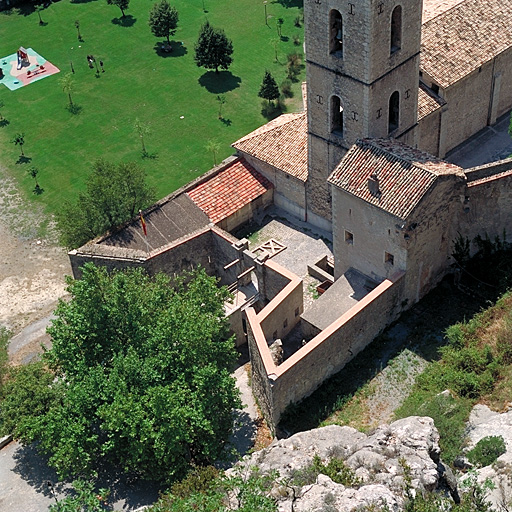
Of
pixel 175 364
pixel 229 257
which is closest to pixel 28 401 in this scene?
pixel 175 364

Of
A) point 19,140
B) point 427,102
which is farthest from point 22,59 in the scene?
point 427,102

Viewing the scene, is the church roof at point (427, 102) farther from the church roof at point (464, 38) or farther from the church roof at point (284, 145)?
the church roof at point (284, 145)

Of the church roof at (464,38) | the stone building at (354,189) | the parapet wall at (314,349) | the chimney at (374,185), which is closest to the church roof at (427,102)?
the stone building at (354,189)

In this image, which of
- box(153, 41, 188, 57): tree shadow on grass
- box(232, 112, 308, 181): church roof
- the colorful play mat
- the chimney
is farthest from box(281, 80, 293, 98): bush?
the chimney

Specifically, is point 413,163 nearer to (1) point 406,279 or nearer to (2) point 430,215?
(2) point 430,215

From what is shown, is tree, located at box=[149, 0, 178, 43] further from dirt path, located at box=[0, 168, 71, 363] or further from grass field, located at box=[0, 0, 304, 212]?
dirt path, located at box=[0, 168, 71, 363]

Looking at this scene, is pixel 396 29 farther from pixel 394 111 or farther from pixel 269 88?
pixel 269 88
